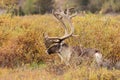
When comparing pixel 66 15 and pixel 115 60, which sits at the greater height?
pixel 66 15

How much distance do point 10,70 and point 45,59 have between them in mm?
1939

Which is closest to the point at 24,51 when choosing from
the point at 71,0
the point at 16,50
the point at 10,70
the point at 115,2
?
the point at 16,50

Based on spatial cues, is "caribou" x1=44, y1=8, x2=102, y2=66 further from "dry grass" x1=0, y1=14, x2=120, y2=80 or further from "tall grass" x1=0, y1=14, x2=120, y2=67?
"tall grass" x1=0, y1=14, x2=120, y2=67

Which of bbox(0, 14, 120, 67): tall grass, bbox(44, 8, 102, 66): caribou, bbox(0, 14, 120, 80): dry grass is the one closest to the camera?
bbox(0, 14, 120, 80): dry grass

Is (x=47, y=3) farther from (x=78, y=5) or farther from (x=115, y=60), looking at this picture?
(x=115, y=60)

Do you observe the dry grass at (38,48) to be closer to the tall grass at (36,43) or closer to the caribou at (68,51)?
the tall grass at (36,43)

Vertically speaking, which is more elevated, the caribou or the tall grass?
the caribou

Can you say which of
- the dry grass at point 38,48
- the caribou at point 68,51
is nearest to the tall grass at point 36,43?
the dry grass at point 38,48

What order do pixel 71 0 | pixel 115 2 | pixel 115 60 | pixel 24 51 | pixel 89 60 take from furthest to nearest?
pixel 71 0 → pixel 115 2 → pixel 24 51 → pixel 115 60 → pixel 89 60

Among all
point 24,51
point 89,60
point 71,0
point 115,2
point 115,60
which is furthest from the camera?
point 71,0

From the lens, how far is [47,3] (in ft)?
129

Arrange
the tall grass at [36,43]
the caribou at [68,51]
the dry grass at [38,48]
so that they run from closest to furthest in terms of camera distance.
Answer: the dry grass at [38,48] < the caribou at [68,51] < the tall grass at [36,43]

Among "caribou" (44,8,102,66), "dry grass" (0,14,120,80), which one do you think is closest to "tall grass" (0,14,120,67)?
"dry grass" (0,14,120,80)

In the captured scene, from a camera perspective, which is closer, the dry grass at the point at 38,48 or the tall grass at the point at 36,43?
the dry grass at the point at 38,48
